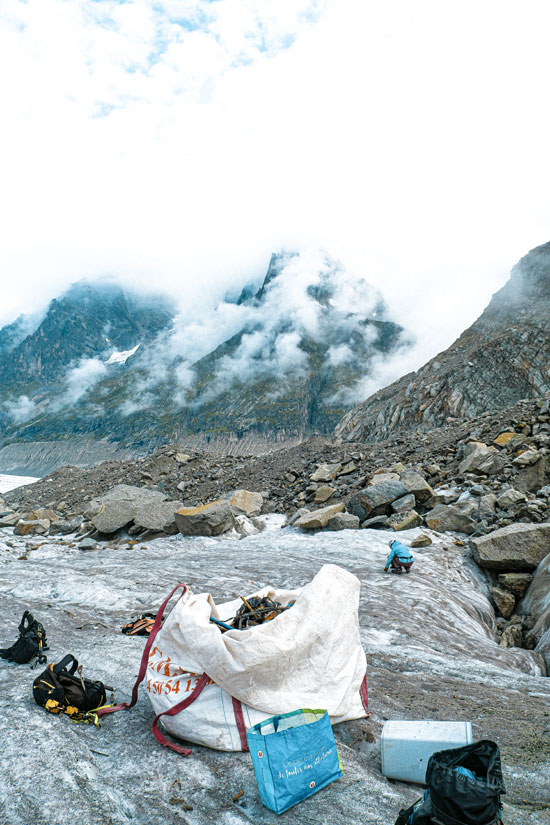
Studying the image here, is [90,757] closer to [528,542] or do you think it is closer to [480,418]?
[528,542]

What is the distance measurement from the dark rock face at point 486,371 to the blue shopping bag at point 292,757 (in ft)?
162

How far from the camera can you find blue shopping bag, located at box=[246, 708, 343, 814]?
330cm

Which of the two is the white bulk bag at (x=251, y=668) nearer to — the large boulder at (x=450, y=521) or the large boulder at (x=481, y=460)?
the large boulder at (x=450, y=521)

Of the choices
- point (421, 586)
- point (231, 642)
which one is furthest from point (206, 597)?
point (421, 586)

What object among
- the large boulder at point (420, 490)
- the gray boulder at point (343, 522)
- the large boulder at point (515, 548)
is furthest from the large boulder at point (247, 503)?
the large boulder at point (515, 548)

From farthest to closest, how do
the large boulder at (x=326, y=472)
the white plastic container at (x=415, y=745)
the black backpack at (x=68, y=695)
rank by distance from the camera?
the large boulder at (x=326, y=472), the black backpack at (x=68, y=695), the white plastic container at (x=415, y=745)

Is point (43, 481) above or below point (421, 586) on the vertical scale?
above

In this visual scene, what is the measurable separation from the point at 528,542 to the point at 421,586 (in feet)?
10.4

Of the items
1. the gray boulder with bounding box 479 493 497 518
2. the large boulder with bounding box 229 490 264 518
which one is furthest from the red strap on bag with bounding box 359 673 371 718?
the large boulder with bounding box 229 490 264 518

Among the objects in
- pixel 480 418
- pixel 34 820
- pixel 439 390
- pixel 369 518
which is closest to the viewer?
pixel 34 820

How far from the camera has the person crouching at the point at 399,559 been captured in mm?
10977

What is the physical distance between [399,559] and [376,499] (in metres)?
5.87

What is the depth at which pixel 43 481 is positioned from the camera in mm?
39906

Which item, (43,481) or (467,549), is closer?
(467,549)
